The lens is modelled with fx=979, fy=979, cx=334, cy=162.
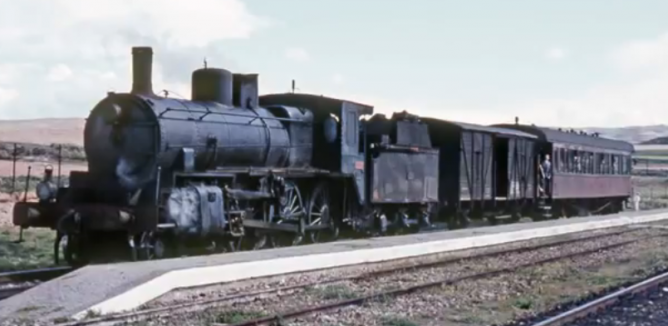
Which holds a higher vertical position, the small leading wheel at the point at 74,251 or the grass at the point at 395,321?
the small leading wheel at the point at 74,251

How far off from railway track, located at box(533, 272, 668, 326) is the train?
6658mm

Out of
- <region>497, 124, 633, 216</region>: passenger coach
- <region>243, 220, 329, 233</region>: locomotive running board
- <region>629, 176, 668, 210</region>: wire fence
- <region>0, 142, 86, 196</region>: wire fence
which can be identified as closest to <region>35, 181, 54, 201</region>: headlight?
<region>243, 220, 329, 233</region>: locomotive running board

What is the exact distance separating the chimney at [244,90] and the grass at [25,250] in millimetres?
4741

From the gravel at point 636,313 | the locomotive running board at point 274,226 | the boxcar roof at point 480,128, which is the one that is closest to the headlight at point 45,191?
the locomotive running board at point 274,226

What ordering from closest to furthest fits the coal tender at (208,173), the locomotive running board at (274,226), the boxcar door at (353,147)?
the coal tender at (208,173)
the locomotive running board at (274,226)
the boxcar door at (353,147)

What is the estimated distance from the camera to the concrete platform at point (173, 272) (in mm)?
11539

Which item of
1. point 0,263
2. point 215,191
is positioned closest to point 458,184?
point 215,191

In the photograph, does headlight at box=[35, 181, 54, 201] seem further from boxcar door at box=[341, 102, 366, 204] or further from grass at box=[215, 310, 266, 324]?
boxcar door at box=[341, 102, 366, 204]

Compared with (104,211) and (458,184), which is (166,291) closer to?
(104,211)

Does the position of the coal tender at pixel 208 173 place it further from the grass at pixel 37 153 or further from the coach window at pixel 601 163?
the grass at pixel 37 153

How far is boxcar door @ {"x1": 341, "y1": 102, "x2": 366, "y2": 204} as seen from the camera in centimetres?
2122

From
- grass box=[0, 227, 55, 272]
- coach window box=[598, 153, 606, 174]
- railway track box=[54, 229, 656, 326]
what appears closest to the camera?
railway track box=[54, 229, 656, 326]

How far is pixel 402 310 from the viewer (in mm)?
12656

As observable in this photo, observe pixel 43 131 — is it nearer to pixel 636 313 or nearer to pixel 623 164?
pixel 623 164
